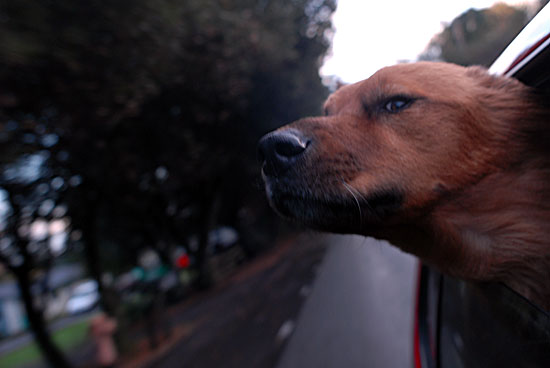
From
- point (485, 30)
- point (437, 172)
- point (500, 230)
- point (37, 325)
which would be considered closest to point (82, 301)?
point (37, 325)

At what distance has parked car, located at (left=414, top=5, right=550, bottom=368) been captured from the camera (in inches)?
39.5

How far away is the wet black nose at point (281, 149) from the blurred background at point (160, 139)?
1.33ft

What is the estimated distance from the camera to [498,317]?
1210 millimetres

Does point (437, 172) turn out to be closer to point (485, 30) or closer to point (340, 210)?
point (340, 210)

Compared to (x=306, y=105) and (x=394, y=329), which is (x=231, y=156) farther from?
(x=394, y=329)

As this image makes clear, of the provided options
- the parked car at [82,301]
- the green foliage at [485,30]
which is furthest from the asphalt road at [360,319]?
the parked car at [82,301]

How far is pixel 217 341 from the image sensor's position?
7.44m

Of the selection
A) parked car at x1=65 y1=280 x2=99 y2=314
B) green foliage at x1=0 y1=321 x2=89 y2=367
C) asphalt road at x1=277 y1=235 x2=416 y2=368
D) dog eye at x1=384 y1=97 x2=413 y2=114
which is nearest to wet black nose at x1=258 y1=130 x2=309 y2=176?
dog eye at x1=384 y1=97 x2=413 y2=114

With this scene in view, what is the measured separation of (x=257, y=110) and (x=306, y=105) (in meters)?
2.04

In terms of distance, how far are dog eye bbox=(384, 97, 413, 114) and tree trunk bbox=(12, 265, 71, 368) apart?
8.09 m

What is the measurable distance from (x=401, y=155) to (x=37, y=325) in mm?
8578

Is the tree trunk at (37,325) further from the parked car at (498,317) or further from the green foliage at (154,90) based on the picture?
the parked car at (498,317)

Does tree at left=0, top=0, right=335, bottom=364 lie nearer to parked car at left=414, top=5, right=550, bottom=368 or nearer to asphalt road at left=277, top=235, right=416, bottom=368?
asphalt road at left=277, top=235, right=416, bottom=368

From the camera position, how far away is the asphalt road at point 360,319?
13.4 feet
